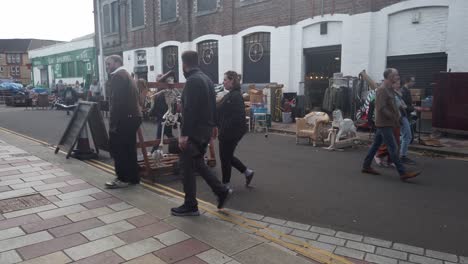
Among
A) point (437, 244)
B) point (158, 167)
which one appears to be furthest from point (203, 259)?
point (158, 167)

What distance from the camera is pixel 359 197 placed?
18.0 feet

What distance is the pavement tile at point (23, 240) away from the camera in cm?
361

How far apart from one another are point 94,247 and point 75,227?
0.61m

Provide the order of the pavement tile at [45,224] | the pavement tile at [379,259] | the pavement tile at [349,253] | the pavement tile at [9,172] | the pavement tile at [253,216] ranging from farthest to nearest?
the pavement tile at [9,172] → the pavement tile at [253,216] → the pavement tile at [45,224] → the pavement tile at [349,253] → the pavement tile at [379,259]

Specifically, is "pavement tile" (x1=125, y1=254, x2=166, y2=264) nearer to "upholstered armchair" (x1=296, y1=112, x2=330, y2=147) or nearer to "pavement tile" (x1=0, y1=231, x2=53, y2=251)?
"pavement tile" (x1=0, y1=231, x2=53, y2=251)

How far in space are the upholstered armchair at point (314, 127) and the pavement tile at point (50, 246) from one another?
23.0ft

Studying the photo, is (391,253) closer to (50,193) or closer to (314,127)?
(50,193)

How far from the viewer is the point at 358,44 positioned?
13.0 m

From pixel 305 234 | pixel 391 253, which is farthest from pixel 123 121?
pixel 391 253

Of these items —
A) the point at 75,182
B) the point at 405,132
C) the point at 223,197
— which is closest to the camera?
the point at 223,197

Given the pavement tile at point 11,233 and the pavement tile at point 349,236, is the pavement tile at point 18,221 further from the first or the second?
the pavement tile at point 349,236

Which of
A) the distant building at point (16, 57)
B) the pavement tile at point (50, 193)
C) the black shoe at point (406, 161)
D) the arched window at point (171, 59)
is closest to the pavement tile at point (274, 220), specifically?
the pavement tile at point (50, 193)

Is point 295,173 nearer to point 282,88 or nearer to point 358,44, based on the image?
point 358,44

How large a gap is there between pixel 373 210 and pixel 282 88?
423 inches
